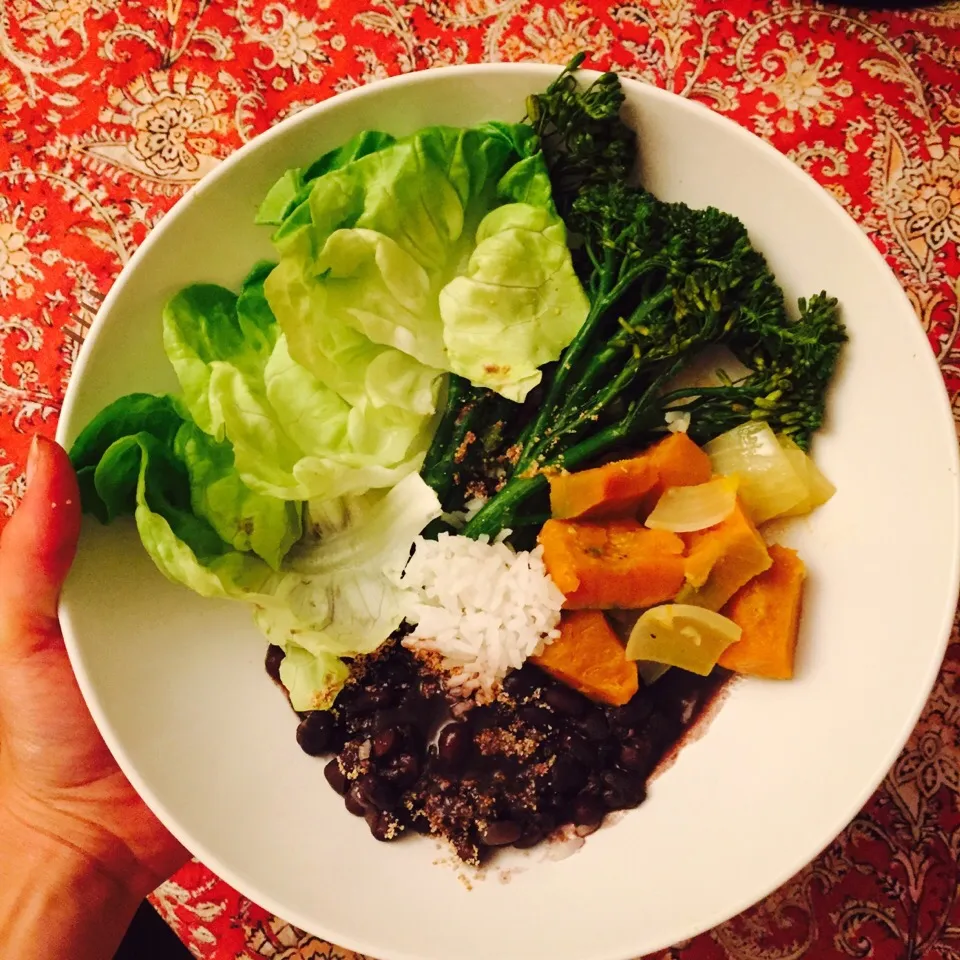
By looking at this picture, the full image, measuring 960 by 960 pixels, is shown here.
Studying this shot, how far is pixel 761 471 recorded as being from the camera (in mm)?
1902

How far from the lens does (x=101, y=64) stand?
99.3 inches

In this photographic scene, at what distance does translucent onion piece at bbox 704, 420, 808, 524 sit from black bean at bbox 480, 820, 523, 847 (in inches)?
34.6

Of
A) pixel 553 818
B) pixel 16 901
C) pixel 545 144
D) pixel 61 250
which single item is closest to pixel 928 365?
pixel 545 144

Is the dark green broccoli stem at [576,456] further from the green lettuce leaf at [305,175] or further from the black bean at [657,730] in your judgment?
the green lettuce leaf at [305,175]

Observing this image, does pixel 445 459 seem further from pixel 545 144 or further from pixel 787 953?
pixel 787 953

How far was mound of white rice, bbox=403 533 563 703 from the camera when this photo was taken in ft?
6.32

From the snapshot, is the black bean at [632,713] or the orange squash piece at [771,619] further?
the black bean at [632,713]

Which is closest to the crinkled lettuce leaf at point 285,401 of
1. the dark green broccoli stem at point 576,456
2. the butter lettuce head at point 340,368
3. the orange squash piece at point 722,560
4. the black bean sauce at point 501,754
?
the butter lettuce head at point 340,368

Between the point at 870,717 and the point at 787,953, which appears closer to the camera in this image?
the point at 870,717

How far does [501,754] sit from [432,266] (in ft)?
3.75

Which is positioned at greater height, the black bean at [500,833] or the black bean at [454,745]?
the black bean at [454,745]

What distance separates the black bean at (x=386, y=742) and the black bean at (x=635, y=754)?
518mm

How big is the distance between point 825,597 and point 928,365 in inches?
21.3

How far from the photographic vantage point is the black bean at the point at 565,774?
1.95m
